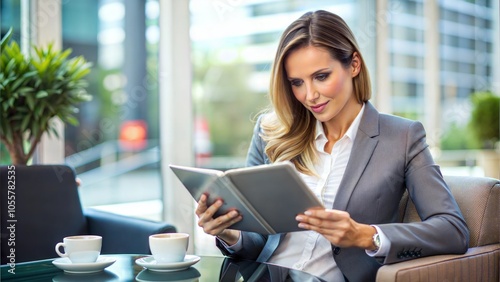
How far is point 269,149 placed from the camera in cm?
203

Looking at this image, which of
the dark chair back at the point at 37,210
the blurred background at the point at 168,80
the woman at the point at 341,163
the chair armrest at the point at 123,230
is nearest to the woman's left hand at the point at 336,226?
the woman at the point at 341,163

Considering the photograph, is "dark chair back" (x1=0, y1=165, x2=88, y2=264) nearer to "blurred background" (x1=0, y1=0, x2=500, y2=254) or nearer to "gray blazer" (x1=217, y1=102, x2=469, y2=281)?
"blurred background" (x1=0, y1=0, x2=500, y2=254)

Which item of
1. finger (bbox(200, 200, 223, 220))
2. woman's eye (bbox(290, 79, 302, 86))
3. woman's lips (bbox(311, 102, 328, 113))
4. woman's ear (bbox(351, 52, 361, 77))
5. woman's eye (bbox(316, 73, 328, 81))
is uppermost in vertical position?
woman's ear (bbox(351, 52, 361, 77))

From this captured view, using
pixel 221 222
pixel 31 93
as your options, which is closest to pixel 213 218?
pixel 221 222

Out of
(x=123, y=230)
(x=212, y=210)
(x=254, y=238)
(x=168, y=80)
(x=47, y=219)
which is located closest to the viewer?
(x=212, y=210)

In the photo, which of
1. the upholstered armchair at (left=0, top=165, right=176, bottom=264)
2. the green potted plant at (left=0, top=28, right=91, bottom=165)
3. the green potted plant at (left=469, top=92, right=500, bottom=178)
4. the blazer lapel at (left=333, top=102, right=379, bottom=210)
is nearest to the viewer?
the blazer lapel at (left=333, top=102, right=379, bottom=210)

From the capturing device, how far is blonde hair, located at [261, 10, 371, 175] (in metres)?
1.88

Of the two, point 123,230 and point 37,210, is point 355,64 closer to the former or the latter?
point 123,230

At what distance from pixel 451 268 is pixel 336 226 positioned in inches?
13.6

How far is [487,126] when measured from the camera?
526cm

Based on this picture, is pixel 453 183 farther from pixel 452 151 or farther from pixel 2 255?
pixel 452 151

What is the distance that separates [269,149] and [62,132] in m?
1.53

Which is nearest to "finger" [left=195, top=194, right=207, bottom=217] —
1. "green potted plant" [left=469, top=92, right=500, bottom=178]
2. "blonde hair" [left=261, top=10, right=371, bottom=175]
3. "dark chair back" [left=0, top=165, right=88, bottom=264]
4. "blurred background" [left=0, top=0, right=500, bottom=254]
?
"blonde hair" [left=261, top=10, right=371, bottom=175]

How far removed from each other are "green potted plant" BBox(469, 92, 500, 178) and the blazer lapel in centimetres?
368
